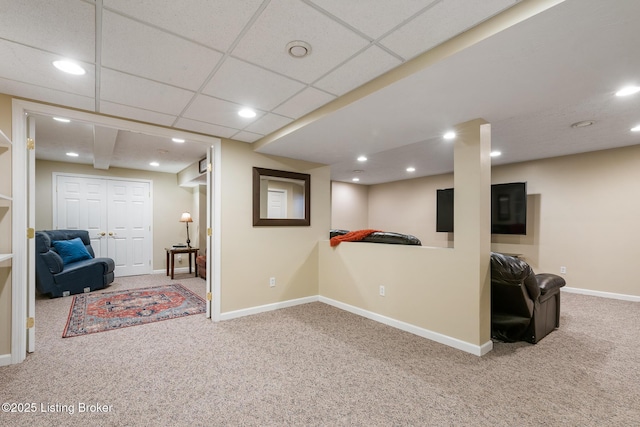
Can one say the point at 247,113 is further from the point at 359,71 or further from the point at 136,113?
the point at 359,71

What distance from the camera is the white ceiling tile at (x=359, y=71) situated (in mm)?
1836

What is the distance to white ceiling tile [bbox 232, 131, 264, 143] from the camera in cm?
342

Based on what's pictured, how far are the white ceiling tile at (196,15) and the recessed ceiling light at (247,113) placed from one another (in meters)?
1.04

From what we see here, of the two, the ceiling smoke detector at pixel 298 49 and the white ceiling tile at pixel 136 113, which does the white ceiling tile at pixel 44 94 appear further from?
the ceiling smoke detector at pixel 298 49

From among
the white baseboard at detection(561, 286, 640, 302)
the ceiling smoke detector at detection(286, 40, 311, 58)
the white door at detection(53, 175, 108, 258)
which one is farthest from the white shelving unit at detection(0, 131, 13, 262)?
the white baseboard at detection(561, 286, 640, 302)

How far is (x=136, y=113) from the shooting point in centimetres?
281

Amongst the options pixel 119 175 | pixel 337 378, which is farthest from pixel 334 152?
pixel 119 175

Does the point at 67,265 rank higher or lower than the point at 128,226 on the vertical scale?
lower

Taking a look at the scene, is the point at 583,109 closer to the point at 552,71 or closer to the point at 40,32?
the point at 552,71

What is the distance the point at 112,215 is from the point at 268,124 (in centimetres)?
509

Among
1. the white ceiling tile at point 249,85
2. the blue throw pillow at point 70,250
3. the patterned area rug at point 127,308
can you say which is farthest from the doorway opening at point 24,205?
the blue throw pillow at point 70,250

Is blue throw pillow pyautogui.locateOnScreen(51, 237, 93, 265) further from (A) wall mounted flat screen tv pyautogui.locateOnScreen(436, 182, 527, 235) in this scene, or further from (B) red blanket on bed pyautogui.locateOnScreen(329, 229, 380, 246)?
(A) wall mounted flat screen tv pyautogui.locateOnScreen(436, 182, 527, 235)

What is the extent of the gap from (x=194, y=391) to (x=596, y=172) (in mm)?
6144

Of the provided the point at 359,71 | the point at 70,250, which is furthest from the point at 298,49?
the point at 70,250
